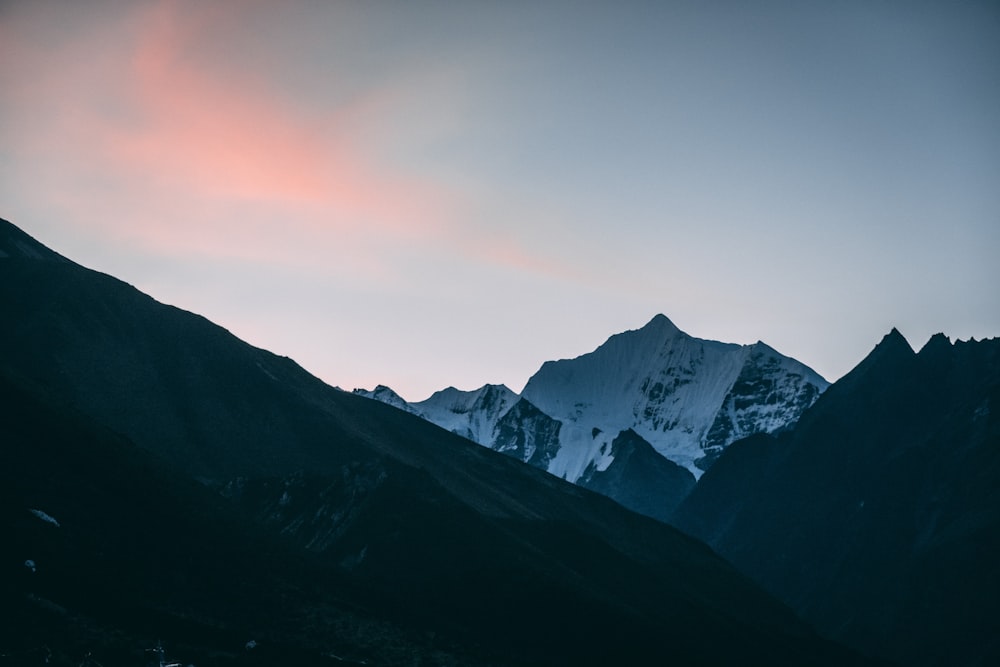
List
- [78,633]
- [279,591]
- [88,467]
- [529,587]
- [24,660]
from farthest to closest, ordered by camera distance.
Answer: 1. [529,587]
2. [88,467]
3. [279,591]
4. [78,633]
5. [24,660]

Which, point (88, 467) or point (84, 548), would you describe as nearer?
point (84, 548)

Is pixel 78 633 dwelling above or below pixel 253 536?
below

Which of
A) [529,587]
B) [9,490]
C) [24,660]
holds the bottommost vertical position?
[24,660]

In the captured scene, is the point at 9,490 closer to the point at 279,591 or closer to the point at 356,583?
the point at 279,591

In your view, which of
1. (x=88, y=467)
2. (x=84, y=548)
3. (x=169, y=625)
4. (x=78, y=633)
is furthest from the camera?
(x=88, y=467)

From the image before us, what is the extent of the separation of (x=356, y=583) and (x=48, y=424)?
154 feet

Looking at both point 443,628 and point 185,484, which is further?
point 185,484

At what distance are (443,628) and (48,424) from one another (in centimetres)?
6017

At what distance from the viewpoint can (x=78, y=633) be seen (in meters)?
108

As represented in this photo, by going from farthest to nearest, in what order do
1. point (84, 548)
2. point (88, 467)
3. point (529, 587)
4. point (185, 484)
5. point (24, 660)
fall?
1. point (529, 587)
2. point (185, 484)
3. point (88, 467)
4. point (84, 548)
5. point (24, 660)

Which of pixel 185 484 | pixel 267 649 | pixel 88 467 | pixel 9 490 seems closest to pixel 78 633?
pixel 267 649

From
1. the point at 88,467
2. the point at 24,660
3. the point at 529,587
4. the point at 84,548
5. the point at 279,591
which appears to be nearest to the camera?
the point at 24,660

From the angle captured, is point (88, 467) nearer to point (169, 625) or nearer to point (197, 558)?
point (197, 558)

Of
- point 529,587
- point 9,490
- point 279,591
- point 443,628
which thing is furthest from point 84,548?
point 529,587
